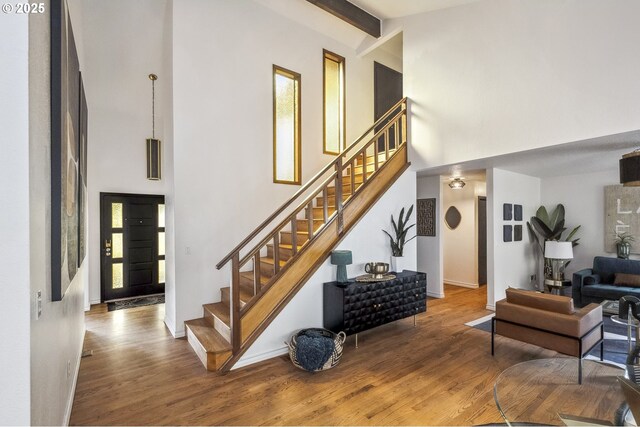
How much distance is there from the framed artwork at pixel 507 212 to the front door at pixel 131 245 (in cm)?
658

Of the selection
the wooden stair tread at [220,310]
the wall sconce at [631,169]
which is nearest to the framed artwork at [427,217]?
the wall sconce at [631,169]

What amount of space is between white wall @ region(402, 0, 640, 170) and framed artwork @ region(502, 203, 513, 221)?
5.46ft

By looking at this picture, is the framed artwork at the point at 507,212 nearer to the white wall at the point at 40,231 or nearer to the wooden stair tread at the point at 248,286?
the wooden stair tread at the point at 248,286

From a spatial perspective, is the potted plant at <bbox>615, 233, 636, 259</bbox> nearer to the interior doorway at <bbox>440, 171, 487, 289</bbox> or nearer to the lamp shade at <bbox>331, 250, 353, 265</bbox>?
the interior doorway at <bbox>440, 171, 487, 289</bbox>

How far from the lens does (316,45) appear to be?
545 cm

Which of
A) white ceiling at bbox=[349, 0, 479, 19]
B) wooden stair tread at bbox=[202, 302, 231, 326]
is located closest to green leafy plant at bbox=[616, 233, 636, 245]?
white ceiling at bbox=[349, 0, 479, 19]

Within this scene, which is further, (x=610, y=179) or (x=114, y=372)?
(x=610, y=179)

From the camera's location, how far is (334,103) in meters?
5.91

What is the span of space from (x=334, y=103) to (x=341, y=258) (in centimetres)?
348

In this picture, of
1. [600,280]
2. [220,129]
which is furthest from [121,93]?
[600,280]

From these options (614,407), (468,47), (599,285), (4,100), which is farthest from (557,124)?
(4,100)

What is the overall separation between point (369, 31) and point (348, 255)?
4.15 metres

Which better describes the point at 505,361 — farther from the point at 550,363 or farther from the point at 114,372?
the point at 114,372

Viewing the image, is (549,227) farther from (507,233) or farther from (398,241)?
(398,241)
